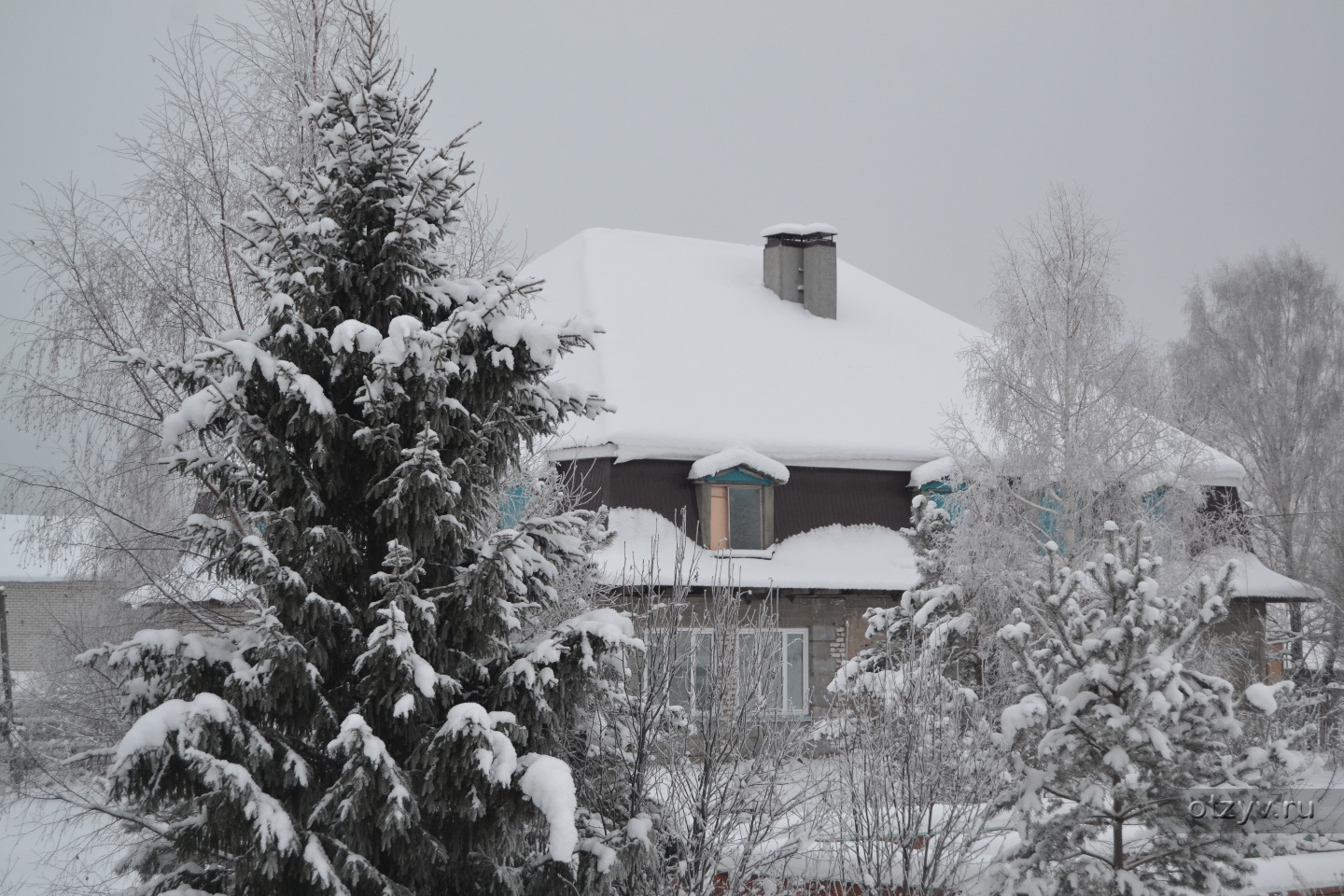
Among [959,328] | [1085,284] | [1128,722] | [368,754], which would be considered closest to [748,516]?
[1085,284]

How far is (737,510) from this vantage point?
18.5 meters

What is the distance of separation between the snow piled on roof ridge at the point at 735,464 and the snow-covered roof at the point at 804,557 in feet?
3.10

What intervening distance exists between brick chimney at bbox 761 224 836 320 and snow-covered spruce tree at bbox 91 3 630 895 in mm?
16485

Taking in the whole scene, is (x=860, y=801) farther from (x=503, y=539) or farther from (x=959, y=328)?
(x=959, y=328)

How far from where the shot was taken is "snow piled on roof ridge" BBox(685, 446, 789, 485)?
17781mm

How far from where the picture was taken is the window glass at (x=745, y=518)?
1848cm

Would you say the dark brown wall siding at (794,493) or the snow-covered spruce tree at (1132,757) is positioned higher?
the dark brown wall siding at (794,493)

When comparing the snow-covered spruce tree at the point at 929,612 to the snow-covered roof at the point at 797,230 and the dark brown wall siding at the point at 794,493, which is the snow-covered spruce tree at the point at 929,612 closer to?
the dark brown wall siding at the point at 794,493

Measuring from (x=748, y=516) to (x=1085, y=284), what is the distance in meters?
6.22

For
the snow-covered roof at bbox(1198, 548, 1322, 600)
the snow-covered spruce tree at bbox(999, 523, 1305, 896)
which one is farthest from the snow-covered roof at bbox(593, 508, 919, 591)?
the snow-covered spruce tree at bbox(999, 523, 1305, 896)

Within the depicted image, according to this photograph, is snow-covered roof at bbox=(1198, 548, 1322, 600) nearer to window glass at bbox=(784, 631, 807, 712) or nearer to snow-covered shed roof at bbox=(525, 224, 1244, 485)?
snow-covered shed roof at bbox=(525, 224, 1244, 485)

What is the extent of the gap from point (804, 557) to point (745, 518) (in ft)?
3.86

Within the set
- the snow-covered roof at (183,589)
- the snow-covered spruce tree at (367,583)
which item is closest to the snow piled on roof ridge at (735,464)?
the snow-covered roof at (183,589)

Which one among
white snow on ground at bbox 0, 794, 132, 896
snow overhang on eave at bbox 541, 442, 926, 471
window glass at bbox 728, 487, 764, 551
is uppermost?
snow overhang on eave at bbox 541, 442, 926, 471
